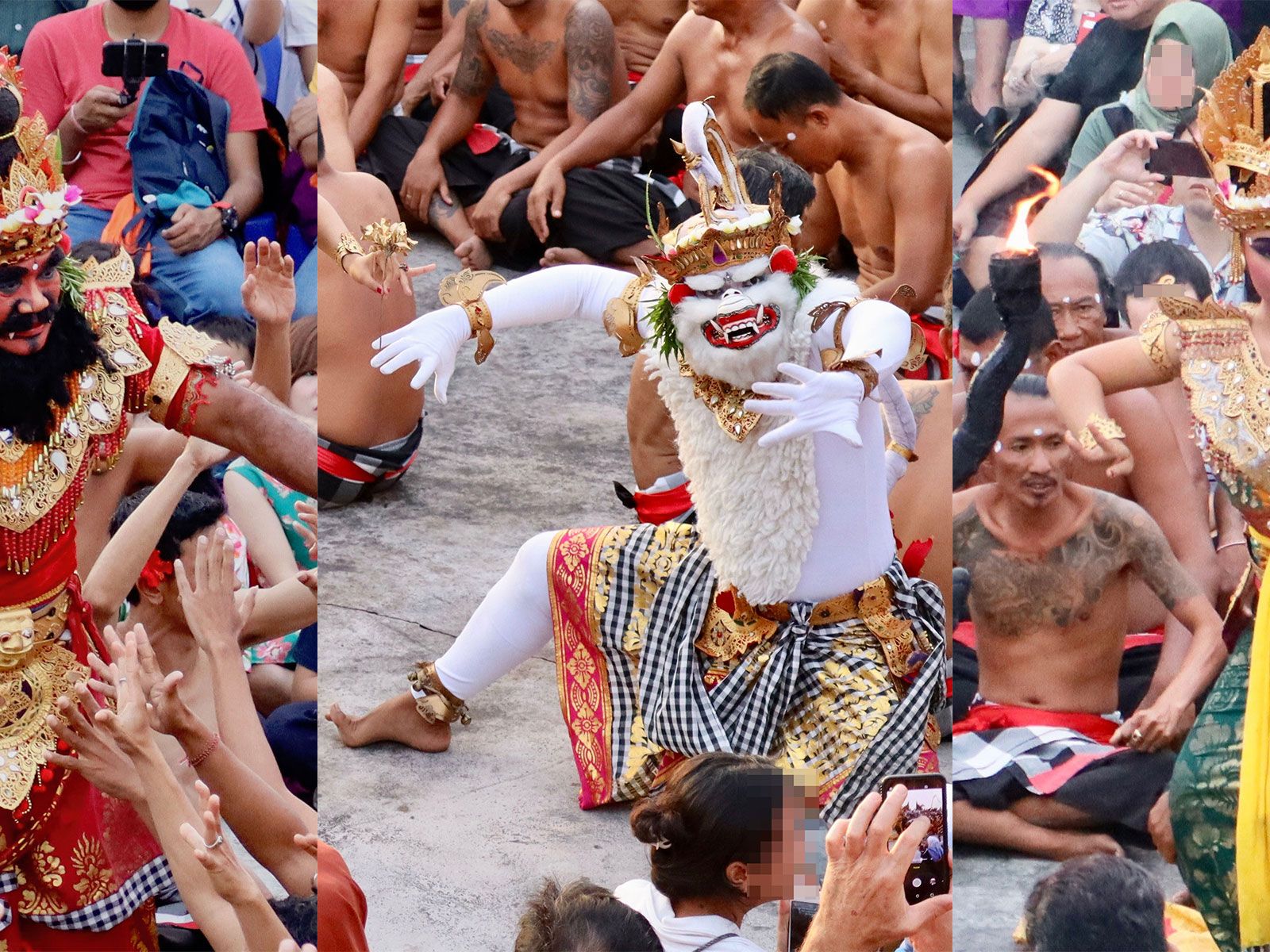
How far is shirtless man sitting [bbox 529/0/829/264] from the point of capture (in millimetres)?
5074


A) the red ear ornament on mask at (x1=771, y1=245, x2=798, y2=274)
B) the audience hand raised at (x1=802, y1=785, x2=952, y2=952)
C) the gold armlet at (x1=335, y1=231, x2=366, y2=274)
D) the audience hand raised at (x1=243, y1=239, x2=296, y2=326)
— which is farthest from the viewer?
the gold armlet at (x1=335, y1=231, x2=366, y2=274)

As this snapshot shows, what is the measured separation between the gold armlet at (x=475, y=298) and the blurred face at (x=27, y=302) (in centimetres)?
78

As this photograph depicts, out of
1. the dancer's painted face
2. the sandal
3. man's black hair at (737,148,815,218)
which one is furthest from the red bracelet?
man's black hair at (737,148,815,218)

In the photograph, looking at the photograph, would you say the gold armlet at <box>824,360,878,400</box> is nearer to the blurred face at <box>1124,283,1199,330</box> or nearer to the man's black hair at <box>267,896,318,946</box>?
the blurred face at <box>1124,283,1199,330</box>

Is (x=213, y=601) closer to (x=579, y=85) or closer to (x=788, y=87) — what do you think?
(x=579, y=85)

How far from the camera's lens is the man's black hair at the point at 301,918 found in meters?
4.60

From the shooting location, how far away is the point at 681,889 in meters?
3.83

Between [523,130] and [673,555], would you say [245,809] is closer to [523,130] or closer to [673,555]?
[673,555]

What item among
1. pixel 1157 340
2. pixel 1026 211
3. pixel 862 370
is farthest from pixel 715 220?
pixel 1157 340

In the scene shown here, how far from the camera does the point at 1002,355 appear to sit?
4.75 m

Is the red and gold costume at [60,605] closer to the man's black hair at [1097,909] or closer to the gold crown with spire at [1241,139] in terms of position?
the man's black hair at [1097,909]

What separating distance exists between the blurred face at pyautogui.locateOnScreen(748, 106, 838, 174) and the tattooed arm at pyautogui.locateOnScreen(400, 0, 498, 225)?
31.9 inches

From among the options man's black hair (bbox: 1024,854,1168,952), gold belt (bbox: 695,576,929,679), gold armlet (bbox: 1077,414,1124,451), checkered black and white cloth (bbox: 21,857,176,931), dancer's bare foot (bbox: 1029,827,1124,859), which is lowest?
man's black hair (bbox: 1024,854,1168,952)

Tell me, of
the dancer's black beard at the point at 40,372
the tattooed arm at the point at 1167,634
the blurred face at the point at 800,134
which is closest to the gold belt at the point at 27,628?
the dancer's black beard at the point at 40,372
